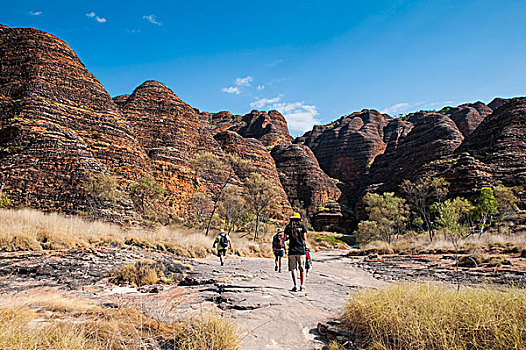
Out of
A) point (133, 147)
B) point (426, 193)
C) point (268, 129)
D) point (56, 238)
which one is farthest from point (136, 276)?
point (268, 129)

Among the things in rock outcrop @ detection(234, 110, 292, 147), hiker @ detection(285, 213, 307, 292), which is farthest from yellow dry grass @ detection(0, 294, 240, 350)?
rock outcrop @ detection(234, 110, 292, 147)

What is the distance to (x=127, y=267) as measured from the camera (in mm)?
7250

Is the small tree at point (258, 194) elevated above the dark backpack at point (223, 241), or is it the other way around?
the small tree at point (258, 194)

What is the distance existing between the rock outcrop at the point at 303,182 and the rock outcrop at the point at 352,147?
1360cm

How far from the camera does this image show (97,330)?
262cm

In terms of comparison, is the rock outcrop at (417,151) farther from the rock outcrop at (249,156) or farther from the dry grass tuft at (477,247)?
the dry grass tuft at (477,247)

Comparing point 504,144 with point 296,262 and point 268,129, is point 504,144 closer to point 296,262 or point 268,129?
point 296,262

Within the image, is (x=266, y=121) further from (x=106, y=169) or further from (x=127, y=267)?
(x=127, y=267)

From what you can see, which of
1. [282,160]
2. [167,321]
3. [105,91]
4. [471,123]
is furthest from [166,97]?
[471,123]

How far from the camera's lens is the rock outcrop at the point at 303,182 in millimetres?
63062

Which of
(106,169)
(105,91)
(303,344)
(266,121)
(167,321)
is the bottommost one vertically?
(303,344)

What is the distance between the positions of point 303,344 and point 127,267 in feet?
18.7

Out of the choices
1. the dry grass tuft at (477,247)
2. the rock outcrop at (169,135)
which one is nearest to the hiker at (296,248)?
the dry grass tuft at (477,247)

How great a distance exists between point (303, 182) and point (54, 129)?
5130 centimetres
